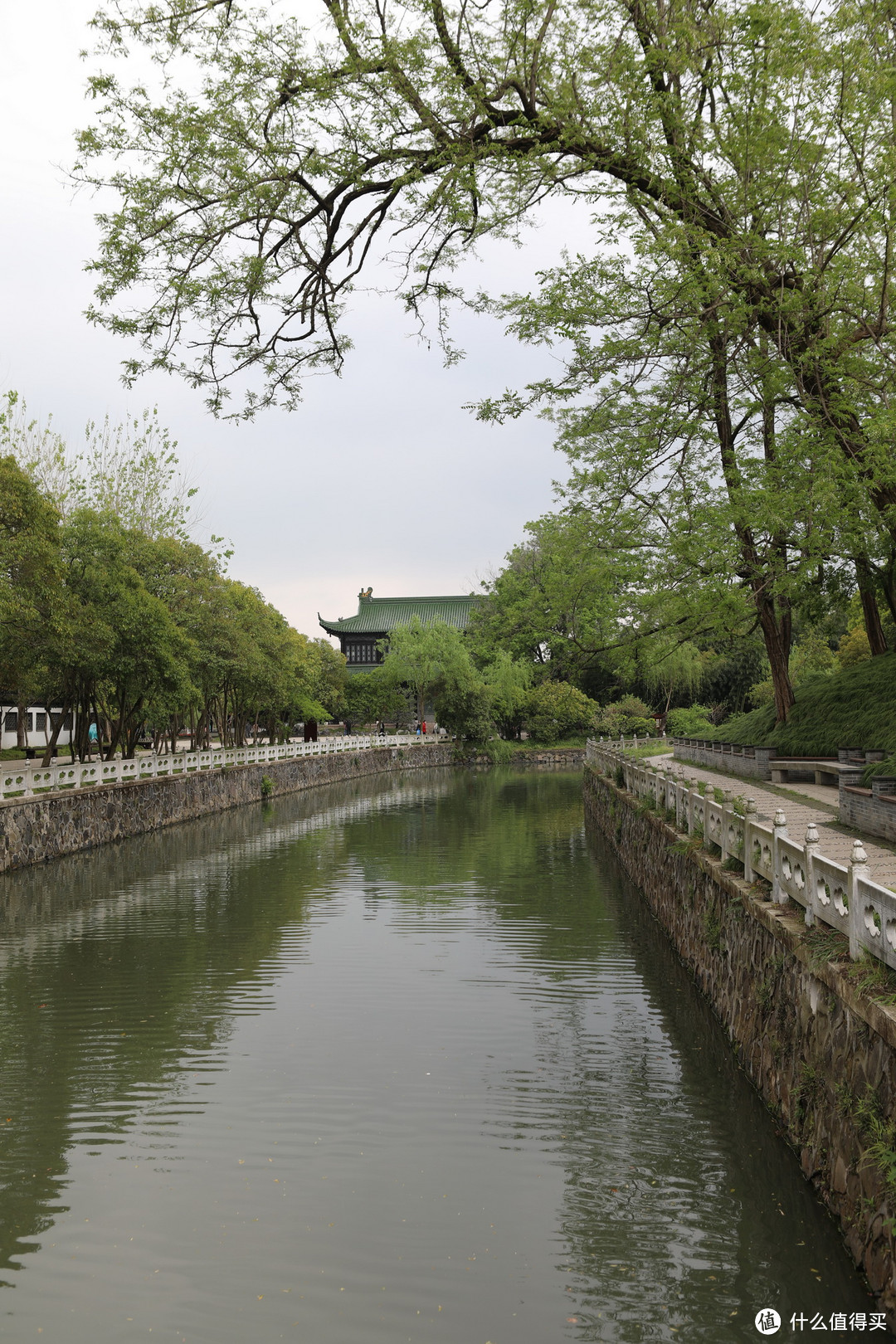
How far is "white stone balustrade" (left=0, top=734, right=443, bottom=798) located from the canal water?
5501mm

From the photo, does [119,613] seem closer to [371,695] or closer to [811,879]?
[811,879]

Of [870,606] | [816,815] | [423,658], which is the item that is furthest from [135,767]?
[423,658]

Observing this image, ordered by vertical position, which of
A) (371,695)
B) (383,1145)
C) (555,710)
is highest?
(371,695)

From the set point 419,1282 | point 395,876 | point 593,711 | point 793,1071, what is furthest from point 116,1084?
point 593,711

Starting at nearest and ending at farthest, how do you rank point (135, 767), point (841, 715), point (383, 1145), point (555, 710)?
point (383, 1145) → point (841, 715) → point (135, 767) → point (555, 710)

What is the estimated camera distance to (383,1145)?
7000 mm

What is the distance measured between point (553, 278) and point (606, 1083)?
38.4 ft

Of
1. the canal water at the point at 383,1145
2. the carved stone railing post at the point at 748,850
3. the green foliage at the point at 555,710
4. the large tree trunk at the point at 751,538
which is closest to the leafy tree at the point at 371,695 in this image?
the green foliage at the point at 555,710

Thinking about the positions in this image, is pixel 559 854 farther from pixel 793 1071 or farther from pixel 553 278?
pixel 793 1071

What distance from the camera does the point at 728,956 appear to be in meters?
9.19

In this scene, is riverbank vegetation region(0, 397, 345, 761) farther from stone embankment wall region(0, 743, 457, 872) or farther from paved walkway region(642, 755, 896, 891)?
paved walkway region(642, 755, 896, 891)

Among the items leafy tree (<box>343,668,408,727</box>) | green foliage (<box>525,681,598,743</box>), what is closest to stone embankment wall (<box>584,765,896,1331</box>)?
leafy tree (<box>343,668,408,727</box>)

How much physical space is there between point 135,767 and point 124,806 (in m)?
1.47

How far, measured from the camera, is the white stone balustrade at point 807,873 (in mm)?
5438
